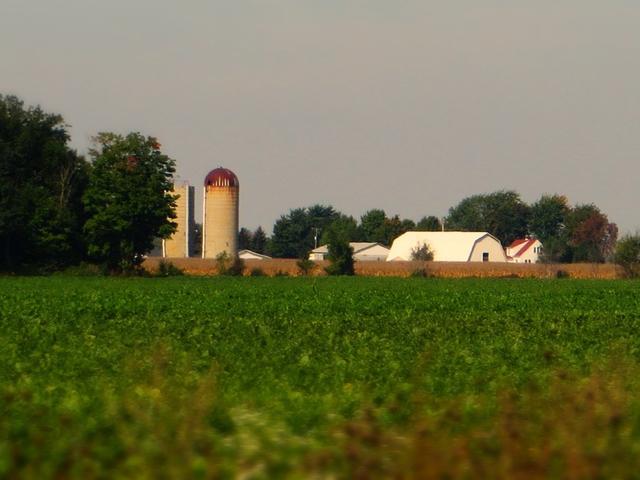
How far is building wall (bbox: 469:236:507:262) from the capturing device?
11882cm

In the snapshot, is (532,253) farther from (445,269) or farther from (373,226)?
(445,269)

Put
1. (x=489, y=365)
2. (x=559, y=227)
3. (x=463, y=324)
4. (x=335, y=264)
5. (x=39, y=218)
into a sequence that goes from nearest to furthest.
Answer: (x=489, y=365) < (x=463, y=324) < (x=39, y=218) < (x=335, y=264) < (x=559, y=227)

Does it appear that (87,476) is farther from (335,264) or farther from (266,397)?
(335,264)

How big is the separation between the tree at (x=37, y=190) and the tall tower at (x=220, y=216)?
31.1m

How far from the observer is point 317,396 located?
11125 millimetres

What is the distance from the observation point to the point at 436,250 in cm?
12150

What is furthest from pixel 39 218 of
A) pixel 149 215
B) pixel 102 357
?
pixel 102 357

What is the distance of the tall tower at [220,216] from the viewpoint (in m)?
104

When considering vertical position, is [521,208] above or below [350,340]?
above

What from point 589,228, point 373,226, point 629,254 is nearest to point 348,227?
point 373,226

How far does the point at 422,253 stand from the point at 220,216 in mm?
21488

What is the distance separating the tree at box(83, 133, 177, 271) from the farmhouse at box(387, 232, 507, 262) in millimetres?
51471

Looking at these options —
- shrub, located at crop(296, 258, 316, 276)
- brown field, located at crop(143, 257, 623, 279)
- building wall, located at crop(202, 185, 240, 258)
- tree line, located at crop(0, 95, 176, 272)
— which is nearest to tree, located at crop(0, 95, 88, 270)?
tree line, located at crop(0, 95, 176, 272)

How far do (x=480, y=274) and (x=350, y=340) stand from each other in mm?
71816
